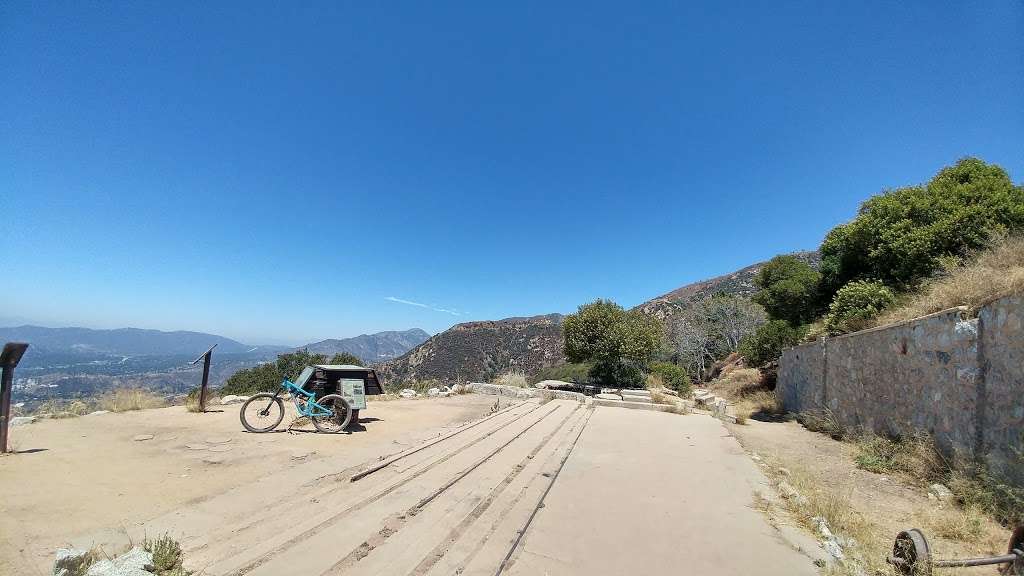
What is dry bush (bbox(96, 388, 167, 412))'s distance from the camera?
1007 centimetres

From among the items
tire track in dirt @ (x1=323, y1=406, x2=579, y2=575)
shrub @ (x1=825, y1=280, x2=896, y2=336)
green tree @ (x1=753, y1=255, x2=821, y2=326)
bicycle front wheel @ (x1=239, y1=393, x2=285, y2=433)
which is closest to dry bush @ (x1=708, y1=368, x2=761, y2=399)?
green tree @ (x1=753, y1=255, x2=821, y2=326)

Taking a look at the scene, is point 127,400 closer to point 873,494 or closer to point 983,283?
point 873,494

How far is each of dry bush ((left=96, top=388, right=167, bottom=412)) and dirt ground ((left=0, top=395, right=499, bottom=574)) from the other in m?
0.60

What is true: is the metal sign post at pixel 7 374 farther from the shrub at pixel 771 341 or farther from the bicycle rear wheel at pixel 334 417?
the shrub at pixel 771 341

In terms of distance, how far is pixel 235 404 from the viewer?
11633 millimetres

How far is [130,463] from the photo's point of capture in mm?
5844

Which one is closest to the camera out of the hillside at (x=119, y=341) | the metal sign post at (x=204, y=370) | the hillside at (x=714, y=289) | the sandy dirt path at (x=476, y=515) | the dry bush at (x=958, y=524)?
the sandy dirt path at (x=476, y=515)

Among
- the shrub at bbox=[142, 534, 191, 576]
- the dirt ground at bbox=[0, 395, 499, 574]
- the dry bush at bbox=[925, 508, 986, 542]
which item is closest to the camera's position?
the shrub at bbox=[142, 534, 191, 576]

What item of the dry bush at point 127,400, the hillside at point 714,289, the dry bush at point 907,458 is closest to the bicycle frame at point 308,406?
the dry bush at point 127,400

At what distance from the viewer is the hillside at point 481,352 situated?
49.2 m

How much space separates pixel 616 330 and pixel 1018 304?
14.4m

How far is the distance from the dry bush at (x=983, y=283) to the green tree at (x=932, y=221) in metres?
3.97

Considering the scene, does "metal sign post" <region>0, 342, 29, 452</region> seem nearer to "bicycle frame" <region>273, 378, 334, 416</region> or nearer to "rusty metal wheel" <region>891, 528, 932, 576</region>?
"bicycle frame" <region>273, 378, 334, 416</region>

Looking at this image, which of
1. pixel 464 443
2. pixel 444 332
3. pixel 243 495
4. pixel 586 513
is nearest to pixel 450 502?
pixel 586 513
